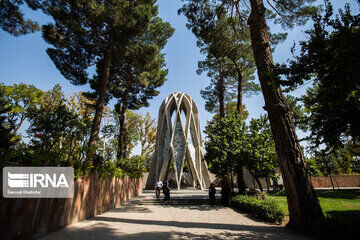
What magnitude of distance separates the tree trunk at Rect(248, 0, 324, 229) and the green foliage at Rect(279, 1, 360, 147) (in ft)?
1.98

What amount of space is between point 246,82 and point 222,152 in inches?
297

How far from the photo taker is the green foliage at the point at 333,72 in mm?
2357

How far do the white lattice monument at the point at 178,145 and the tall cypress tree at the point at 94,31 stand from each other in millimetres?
10446

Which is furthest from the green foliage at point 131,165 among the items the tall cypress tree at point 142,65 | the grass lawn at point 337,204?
the grass lawn at point 337,204

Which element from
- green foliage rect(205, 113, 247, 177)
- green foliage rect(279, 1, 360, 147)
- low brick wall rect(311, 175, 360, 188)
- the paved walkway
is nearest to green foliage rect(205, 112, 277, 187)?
green foliage rect(205, 113, 247, 177)

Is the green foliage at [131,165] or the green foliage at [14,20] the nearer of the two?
the green foliage at [14,20]

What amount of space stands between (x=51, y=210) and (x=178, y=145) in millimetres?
15239

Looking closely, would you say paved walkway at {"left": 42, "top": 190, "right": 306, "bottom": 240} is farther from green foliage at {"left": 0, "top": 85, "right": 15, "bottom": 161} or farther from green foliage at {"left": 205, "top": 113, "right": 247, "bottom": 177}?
green foliage at {"left": 205, "top": 113, "right": 247, "bottom": 177}

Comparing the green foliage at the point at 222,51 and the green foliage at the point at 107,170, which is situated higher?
the green foliage at the point at 222,51

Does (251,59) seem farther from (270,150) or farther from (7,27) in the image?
(7,27)

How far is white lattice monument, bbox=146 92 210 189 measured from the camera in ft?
61.2

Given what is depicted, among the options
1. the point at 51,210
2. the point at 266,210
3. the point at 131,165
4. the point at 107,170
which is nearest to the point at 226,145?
the point at 266,210

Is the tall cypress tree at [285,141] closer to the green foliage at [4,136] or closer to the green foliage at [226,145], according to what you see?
the green foliage at [226,145]

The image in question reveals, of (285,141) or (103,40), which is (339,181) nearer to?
(285,141)
